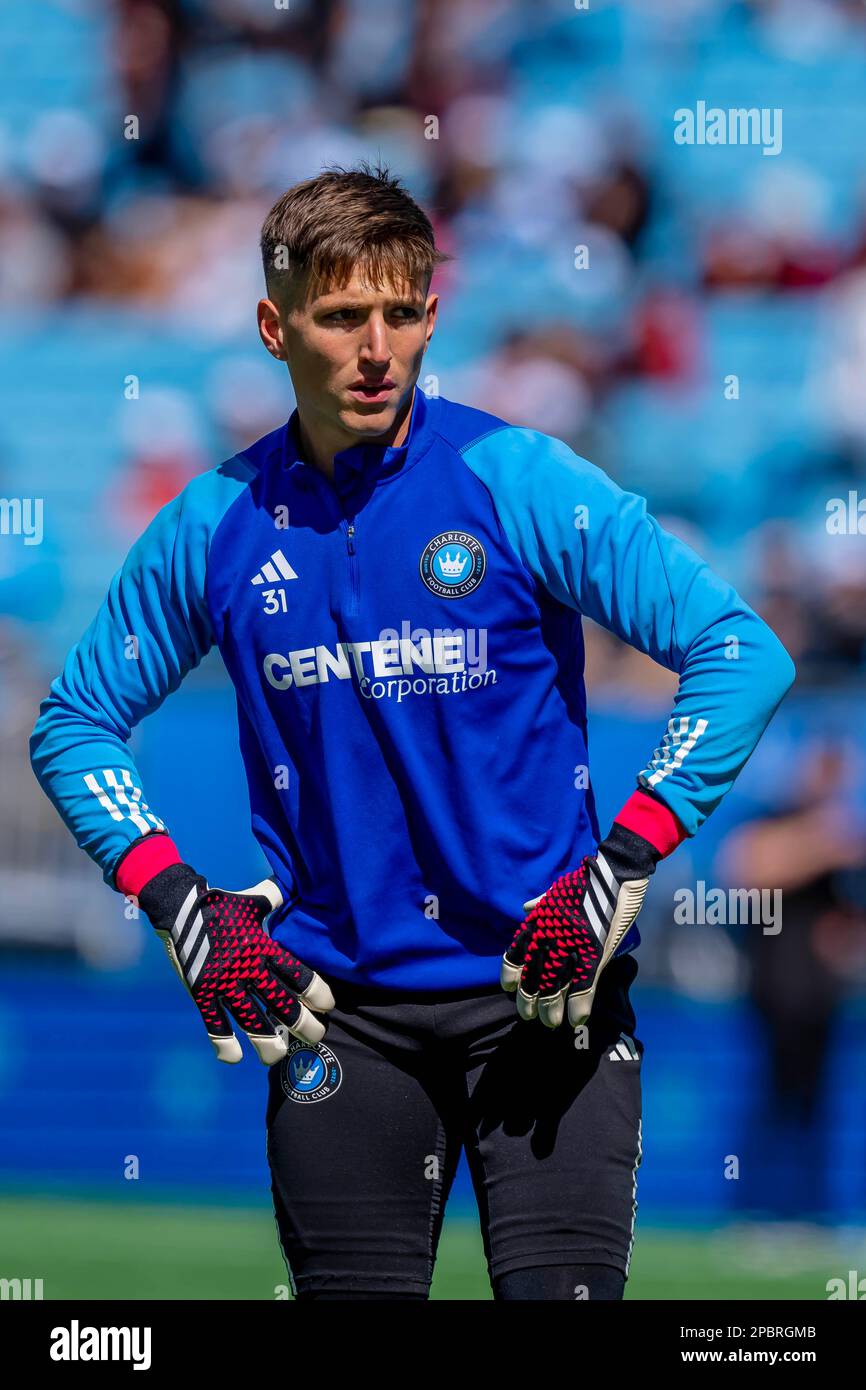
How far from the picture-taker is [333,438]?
2.71 meters

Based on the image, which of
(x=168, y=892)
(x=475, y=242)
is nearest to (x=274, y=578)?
(x=168, y=892)

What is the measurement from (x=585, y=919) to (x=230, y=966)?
0.50 m

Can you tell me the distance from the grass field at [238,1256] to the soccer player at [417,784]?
262 cm

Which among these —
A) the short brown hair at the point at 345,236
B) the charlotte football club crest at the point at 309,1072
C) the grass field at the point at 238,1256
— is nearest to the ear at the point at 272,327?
the short brown hair at the point at 345,236

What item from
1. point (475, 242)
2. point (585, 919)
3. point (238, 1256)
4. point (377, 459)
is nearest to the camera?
point (585, 919)

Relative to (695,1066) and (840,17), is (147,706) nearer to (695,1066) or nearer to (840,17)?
(695,1066)

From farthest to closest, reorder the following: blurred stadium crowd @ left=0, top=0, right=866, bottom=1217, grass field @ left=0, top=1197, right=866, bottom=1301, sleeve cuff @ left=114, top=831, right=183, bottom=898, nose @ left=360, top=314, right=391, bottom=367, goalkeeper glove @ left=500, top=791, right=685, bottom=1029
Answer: blurred stadium crowd @ left=0, top=0, right=866, bottom=1217, grass field @ left=0, top=1197, right=866, bottom=1301, sleeve cuff @ left=114, top=831, right=183, bottom=898, nose @ left=360, top=314, right=391, bottom=367, goalkeeper glove @ left=500, top=791, right=685, bottom=1029

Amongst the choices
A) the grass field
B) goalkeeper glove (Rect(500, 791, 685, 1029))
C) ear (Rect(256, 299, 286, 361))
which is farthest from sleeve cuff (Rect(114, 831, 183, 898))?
the grass field

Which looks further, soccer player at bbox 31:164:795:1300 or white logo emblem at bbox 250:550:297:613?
white logo emblem at bbox 250:550:297:613

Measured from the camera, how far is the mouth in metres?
2.60

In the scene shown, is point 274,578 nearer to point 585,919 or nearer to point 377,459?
point 377,459

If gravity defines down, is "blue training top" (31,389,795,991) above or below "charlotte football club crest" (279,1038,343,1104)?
above

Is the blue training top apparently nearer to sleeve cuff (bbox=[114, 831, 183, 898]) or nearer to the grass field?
sleeve cuff (bbox=[114, 831, 183, 898])

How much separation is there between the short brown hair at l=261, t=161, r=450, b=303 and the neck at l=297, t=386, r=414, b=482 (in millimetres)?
187
